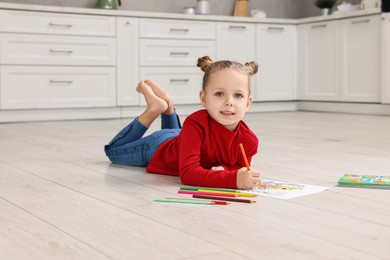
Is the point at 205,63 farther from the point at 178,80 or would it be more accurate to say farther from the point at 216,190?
the point at 178,80

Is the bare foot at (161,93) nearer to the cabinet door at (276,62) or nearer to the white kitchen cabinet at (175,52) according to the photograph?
the white kitchen cabinet at (175,52)

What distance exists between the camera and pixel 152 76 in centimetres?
523

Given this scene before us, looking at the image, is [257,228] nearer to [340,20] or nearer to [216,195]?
[216,195]

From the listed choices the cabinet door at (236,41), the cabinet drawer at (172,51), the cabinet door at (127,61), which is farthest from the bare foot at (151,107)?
the cabinet door at (236,41)

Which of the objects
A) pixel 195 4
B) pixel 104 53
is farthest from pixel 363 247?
pixel 195 4

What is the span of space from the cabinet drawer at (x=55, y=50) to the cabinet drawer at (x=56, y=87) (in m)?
0.05

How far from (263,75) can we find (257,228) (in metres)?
4.63

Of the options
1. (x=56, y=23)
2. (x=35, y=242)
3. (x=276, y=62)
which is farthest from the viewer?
(x=276, y=62)

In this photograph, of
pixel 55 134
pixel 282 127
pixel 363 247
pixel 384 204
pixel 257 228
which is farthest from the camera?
pixel 282 127

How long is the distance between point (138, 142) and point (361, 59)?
139 inches

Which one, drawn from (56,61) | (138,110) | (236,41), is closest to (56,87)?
(56,61)

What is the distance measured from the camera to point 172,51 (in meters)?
5.30

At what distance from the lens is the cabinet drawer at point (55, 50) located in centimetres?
458

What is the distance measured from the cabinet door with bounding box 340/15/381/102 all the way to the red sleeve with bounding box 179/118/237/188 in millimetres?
3665
